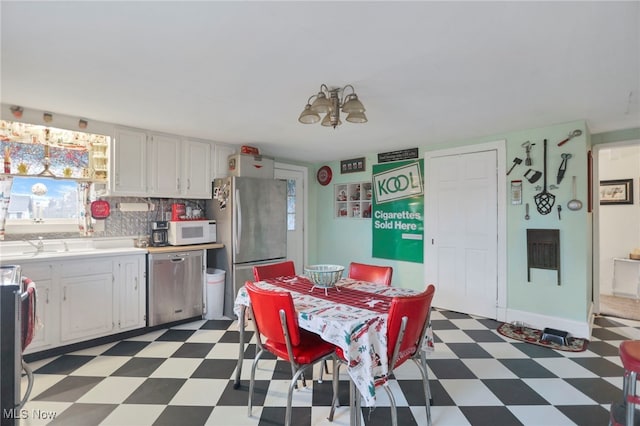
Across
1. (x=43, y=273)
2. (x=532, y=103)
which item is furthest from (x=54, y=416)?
(x=532, y=103)

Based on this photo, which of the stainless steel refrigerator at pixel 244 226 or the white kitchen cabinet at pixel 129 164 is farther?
the stainless steel refrigerator at pixel 244 226

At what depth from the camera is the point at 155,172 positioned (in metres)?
3.69

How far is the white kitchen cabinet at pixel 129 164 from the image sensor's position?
11.1 feet

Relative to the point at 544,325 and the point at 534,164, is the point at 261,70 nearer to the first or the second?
the point at 534,164

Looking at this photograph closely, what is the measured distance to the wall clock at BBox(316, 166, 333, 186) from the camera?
18.7 ft

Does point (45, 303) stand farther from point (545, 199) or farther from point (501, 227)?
point (545, 199)

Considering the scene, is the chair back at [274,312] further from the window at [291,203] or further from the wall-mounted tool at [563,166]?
the window at [291,203]

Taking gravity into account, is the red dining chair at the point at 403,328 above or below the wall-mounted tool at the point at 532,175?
below

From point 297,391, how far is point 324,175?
4009 millimetres

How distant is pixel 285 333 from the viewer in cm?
171

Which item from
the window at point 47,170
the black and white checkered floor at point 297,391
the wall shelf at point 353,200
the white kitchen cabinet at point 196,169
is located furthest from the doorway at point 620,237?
the window at point 47,170

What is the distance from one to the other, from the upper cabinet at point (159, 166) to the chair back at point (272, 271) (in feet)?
6.00

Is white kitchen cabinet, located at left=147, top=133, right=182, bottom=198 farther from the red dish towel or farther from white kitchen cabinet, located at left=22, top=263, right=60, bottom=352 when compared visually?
the red dish towel

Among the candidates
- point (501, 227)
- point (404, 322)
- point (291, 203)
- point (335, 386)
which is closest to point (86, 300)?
point (335, 386)
